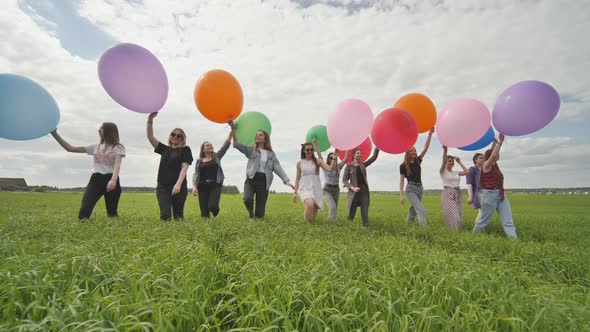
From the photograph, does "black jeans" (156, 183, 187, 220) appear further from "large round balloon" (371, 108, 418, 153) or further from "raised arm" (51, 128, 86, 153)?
"large round balloon" (371, 108, 418, 153)

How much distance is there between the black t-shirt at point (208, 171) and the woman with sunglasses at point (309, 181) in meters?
2.12

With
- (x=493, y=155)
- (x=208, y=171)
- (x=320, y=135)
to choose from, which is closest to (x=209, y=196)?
(x=208, y=171)

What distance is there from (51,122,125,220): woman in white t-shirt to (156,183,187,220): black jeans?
2.81 feet

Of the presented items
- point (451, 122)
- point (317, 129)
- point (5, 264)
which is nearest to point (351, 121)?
point (317, 129)

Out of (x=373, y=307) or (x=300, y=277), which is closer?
(x=373, y=307)

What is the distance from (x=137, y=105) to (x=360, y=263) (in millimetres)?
5342

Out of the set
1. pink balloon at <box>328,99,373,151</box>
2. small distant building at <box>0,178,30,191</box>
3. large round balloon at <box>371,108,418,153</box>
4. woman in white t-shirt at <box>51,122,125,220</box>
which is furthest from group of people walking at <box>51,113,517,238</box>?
small distant building at <box>0,178,30,191</box>

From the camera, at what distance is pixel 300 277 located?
281 centimetres

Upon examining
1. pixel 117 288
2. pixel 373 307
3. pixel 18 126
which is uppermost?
pixel 18 126

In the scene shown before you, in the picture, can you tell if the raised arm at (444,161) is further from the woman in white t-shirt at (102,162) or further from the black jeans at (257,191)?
the woman in white t-shirt at (102,162)

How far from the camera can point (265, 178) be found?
7.36 meters

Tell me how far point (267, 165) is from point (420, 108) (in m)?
4.21

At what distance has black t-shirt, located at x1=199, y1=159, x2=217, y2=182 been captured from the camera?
708 centimetres

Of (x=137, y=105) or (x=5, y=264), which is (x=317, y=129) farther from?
(x=5, y=264)
